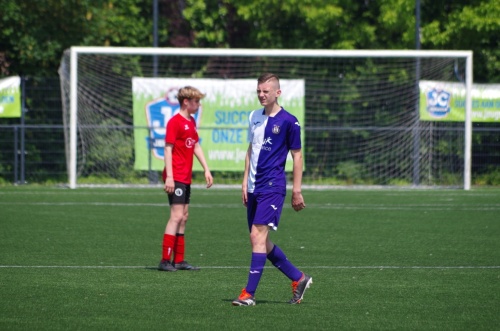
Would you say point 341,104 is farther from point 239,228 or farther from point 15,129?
point 239,228

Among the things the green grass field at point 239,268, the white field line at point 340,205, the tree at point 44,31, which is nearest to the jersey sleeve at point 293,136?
the green grass field at point 239,268

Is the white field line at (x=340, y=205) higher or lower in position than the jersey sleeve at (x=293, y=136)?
lower

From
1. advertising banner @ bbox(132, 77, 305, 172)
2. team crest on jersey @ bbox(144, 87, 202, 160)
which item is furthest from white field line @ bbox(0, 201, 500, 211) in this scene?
team crest on jersey @ bbox(144, 87, 202, 160)

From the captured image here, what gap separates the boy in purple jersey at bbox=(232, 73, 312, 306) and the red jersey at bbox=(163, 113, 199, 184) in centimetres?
235

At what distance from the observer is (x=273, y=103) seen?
→ 8805 mm

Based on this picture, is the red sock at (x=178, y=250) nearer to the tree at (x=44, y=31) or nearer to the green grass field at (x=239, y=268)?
the green grass field at (x=239, y=268)

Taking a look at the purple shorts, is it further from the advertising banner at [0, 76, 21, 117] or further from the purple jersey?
the advertising banner at [0, 76, 21, 117]

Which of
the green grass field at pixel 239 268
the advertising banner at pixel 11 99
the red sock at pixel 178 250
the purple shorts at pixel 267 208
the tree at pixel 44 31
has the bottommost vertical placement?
the green grass field at pixel 239 268

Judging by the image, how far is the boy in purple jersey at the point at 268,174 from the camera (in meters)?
8.70

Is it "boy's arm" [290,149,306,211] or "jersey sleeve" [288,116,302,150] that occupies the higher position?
"jersey sleeve" [288,116,302,150]

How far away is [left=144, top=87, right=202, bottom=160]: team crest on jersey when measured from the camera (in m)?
25.3

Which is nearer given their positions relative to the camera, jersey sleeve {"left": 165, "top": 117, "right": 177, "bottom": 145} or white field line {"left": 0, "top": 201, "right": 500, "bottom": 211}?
jersey sleeve {"left": 165, "top": 117, "right": 177, "bottom": 145}

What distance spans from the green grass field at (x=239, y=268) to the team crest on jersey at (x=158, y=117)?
194 inches

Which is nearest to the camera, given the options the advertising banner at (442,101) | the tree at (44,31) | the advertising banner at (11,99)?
the advertising banner at (442,101)
